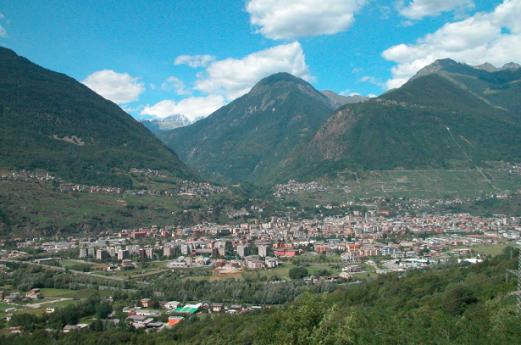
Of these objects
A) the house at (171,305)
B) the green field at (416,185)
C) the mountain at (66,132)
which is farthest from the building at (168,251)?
the green field at (416,185)

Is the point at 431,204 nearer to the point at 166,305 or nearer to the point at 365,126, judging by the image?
the point at 365,126

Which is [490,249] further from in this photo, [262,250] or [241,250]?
[241,250]

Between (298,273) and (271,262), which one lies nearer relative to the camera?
(298,273)

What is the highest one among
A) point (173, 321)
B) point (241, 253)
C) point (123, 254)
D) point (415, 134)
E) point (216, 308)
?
point (415, 134)

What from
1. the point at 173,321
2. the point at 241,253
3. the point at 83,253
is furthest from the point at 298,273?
the point at 83,253

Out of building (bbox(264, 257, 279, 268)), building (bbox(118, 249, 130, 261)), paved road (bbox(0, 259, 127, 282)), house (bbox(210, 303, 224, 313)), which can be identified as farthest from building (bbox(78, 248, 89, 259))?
house (bbox(210, 303, 224, 313))

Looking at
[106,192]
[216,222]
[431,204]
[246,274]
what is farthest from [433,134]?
[246,274]
